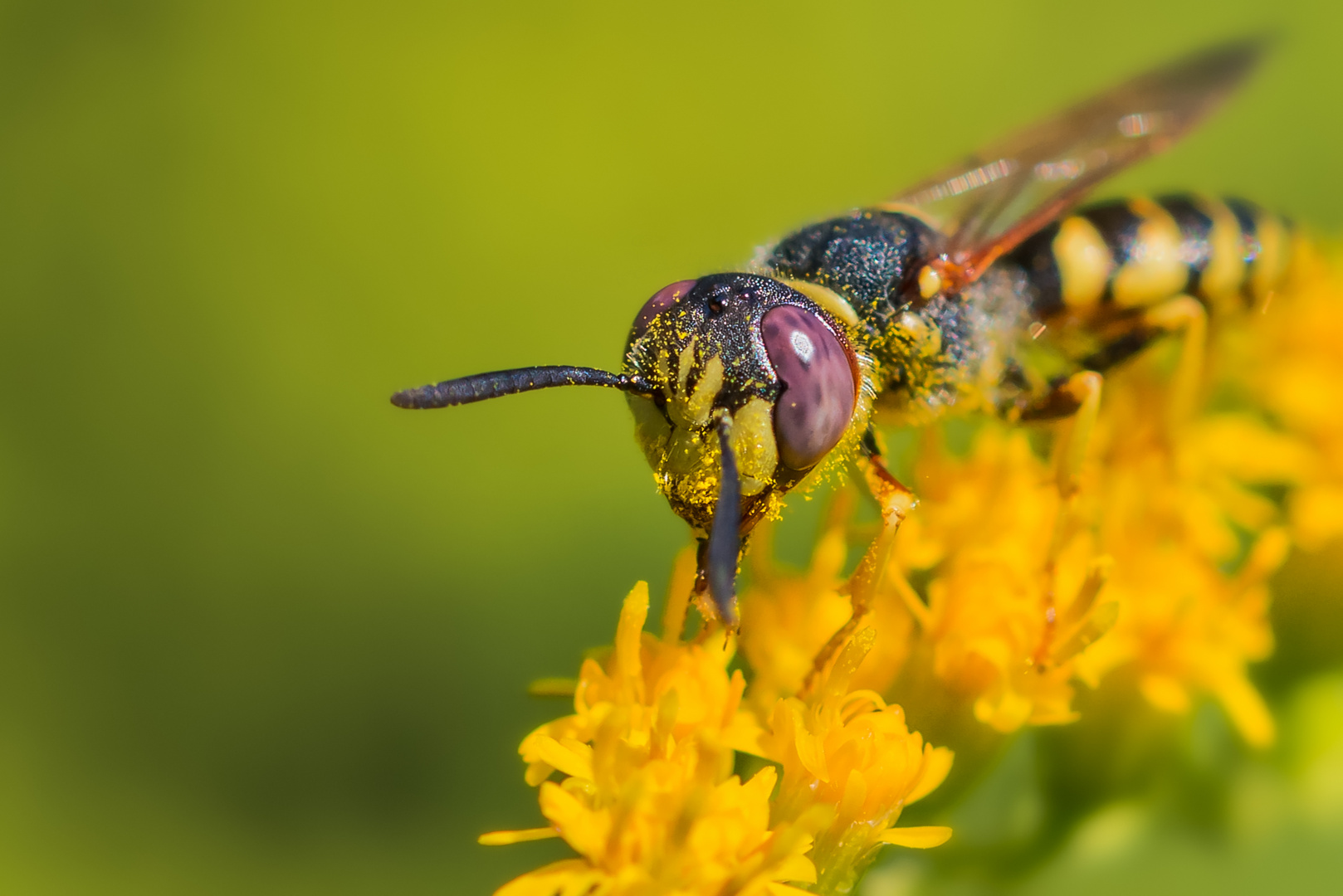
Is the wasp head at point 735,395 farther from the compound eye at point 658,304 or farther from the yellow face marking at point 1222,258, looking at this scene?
the yellow face marking at point 1222,258

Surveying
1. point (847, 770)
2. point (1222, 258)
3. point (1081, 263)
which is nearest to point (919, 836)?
point (847, 770)

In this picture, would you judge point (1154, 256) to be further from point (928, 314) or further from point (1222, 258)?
point (928, 314)

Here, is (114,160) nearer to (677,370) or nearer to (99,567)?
(99,567)

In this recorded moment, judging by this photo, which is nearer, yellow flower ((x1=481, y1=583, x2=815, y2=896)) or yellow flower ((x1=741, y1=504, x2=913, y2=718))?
yellow flower ((x1=481, y1=583, x2=815, y2=896))

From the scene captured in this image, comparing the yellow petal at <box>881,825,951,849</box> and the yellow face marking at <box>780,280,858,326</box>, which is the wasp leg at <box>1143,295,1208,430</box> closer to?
the yellow face marking at <box>780,280,858,326</box>

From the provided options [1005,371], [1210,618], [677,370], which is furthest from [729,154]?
[677,370]

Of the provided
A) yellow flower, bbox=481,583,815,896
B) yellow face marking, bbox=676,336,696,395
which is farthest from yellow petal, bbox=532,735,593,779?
yellow face marking, bbox=676,336,696,395
